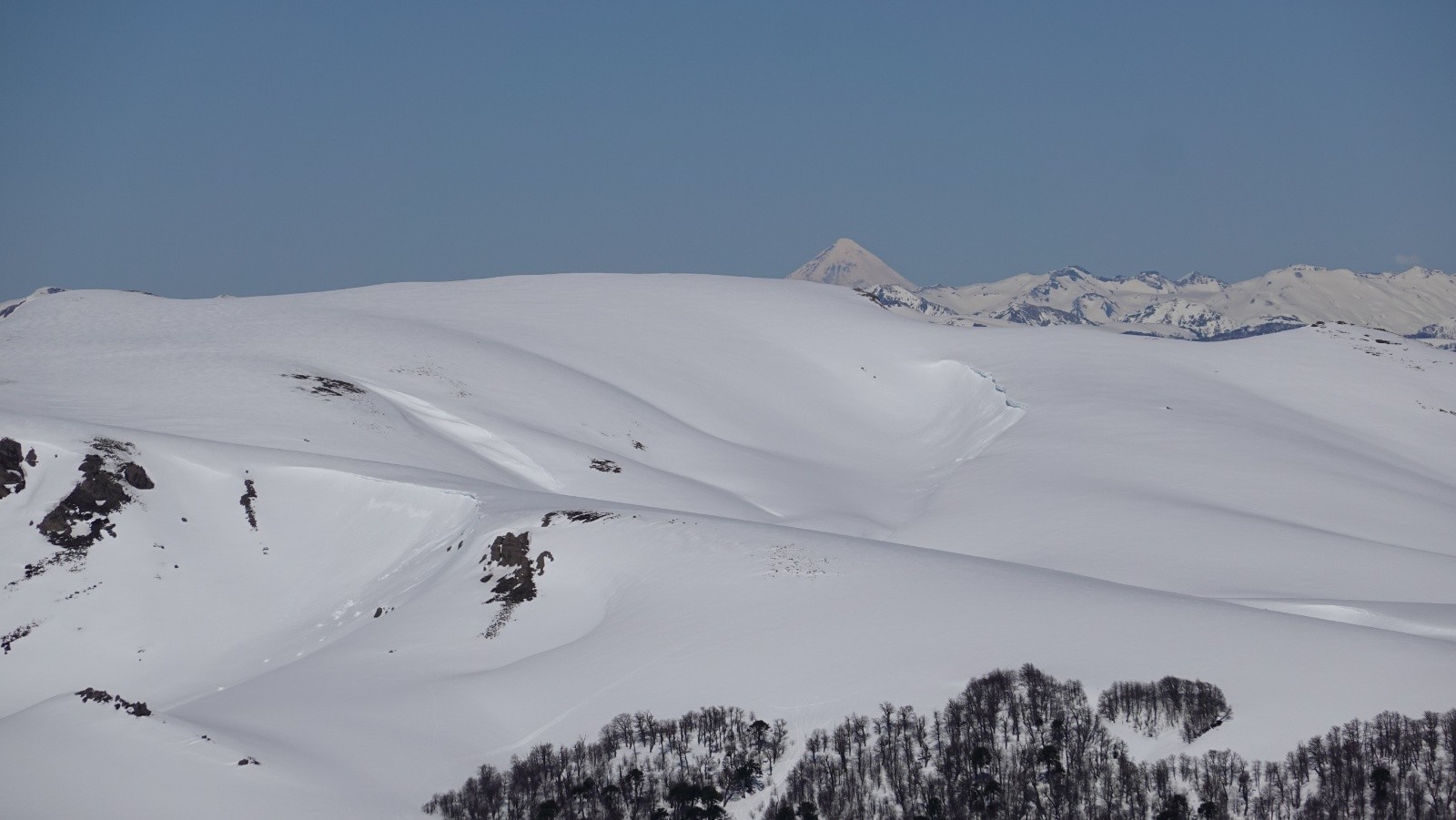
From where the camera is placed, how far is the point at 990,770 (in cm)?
5728

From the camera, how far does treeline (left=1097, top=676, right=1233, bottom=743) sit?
2256 inches

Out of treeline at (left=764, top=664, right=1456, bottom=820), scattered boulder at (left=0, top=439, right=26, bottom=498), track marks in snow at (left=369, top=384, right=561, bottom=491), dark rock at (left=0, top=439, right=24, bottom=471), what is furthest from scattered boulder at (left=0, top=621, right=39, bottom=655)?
treeline at (left=764, top=664, right=1456, bottom=820)

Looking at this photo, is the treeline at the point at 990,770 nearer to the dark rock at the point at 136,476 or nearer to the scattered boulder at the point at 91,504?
the scattered boulder at the point at 91,504

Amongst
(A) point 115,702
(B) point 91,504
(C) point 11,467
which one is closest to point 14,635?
(B) point 91,504

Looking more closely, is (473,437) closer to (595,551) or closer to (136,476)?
(136,476)

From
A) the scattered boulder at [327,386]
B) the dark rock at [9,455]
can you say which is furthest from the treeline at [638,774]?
the scattered boulder at [327,386]

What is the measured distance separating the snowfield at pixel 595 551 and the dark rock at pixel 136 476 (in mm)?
853

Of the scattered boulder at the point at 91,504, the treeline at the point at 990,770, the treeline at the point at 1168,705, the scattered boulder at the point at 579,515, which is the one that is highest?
the scattered boulder at the point at 579,515

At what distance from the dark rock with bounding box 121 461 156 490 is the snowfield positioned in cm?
85

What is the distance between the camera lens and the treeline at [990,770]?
54.1 metres

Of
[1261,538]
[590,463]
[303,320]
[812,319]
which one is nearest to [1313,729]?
[1261,538]

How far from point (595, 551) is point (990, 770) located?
82.3 feet

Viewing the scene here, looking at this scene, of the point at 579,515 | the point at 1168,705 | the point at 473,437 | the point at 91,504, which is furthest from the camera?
the point at 473,437

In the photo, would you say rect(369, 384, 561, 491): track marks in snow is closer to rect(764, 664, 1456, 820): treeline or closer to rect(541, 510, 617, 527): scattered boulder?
rect(541, 510, 617, 527): scattered boulder
